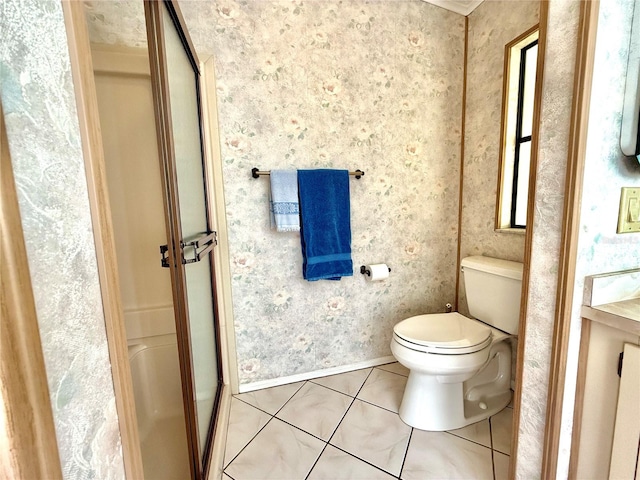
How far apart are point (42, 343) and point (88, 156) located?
0.81ft

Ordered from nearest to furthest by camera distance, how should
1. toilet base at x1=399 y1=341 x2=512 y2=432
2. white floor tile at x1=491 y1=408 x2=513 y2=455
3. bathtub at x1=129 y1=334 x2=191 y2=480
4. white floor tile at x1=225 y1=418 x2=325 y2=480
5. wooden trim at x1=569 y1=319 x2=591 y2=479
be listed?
wooden trim at x1=569 y1=319 x2=591 y2=479, bathtub at x1=129 y1=334 x2=191 y2=480, white floor tile at x1=225 y1=418 x2=325 y2=480, white floor tile at x1=491 y1=408 x2=513 y2=455, toilet base at x1=399 y1=341 x2=512 y2=432

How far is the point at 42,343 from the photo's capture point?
330 mm

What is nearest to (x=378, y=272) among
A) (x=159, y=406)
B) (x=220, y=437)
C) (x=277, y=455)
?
(x=277, y=455)

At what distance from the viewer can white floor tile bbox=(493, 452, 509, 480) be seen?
3.86 ft

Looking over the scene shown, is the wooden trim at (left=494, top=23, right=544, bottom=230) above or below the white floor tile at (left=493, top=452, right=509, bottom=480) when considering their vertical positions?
above

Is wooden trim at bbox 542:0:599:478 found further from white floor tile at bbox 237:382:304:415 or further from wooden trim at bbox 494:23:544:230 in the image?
white floor tile at bbox 237:382:304:415

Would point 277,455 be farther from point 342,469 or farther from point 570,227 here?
point 570,227

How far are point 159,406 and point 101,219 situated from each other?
1298 millimetres

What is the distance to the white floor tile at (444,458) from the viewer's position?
3.91ft

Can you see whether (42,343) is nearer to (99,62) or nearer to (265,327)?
(99,62)

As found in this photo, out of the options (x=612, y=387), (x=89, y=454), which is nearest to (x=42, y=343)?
(x=89, y=454)

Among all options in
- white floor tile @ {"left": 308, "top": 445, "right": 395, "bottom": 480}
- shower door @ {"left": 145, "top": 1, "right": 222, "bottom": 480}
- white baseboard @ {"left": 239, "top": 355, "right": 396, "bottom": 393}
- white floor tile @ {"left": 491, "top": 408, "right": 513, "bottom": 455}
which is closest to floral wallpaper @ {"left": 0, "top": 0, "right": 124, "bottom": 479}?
shower door @ {"left": 145, "top": 1, "right": 222, "bottom": 480}

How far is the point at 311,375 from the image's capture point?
1.83 m

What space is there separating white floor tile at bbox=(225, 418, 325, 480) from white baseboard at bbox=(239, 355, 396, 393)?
1.02 ft
